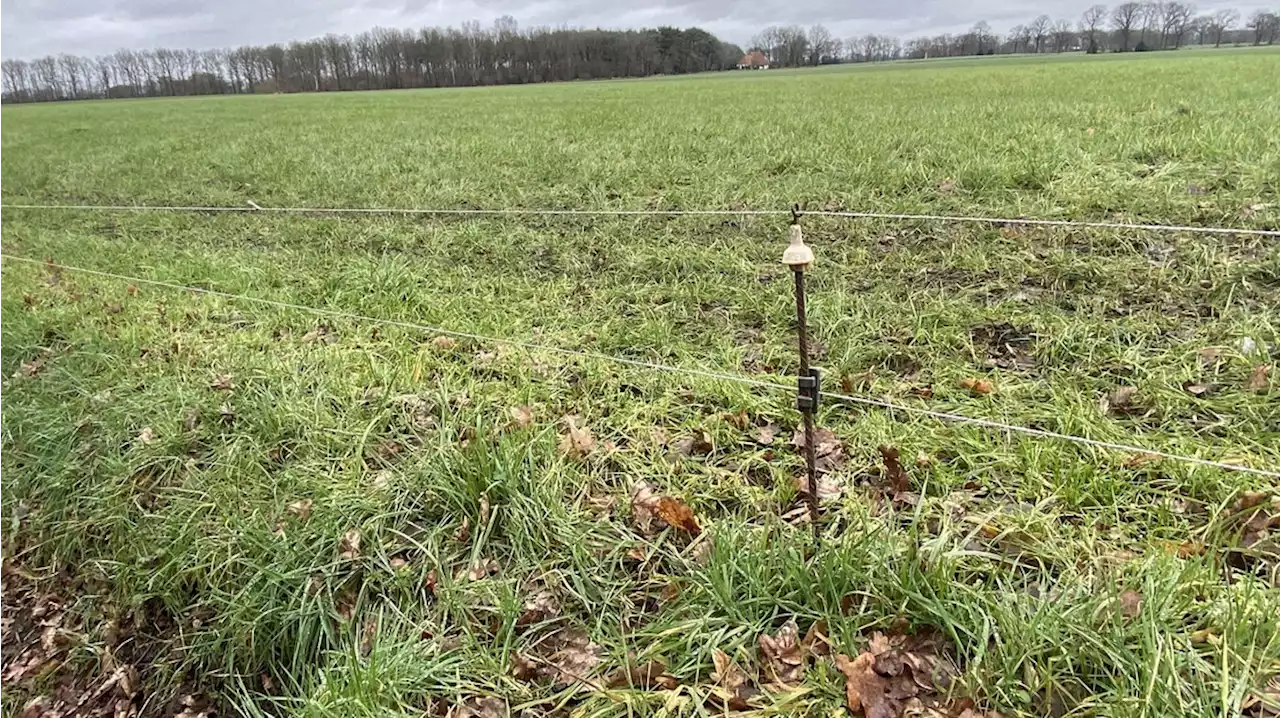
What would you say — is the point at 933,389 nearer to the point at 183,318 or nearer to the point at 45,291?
the point at 183,318

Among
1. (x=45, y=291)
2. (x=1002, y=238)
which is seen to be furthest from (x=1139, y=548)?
(x=45, y=291)

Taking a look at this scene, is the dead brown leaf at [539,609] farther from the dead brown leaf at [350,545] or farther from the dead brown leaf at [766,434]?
the dead brown leaf at [766,434]

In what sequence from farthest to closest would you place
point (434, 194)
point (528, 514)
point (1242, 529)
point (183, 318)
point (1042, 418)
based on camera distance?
1. point (434, 194)
2. point (183, 318)
3. point (1042, 418)
4. point (528, 514)
5. point (1242, 529)

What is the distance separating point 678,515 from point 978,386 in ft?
5.32

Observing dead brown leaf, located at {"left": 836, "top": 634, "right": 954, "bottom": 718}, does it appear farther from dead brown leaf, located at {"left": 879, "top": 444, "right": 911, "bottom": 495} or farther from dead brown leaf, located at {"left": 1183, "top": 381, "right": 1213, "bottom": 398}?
dead brown leaf, located at {"left": 1183, "top": 381, "right": 1213, "bottom": 398}

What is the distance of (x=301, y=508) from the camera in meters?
3.09

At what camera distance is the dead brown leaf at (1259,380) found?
3.16 metres

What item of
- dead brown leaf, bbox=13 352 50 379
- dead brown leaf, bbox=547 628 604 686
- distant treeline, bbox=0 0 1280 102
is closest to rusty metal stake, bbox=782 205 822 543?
dead brown leaf, bbox=547 628 604 686

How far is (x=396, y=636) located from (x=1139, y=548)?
7.85ft

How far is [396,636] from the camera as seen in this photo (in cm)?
253

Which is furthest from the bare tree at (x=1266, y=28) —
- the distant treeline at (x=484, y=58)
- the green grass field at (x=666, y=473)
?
the green grass field at (x=666, y=473)

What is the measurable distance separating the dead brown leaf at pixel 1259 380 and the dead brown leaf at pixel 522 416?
9.99 feet

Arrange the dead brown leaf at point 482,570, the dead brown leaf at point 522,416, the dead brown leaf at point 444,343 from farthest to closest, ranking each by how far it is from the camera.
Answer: the dead brown leaf at point 444,343
the dead brown leaf at point 522,416
the dead brown leaf at point 482,570

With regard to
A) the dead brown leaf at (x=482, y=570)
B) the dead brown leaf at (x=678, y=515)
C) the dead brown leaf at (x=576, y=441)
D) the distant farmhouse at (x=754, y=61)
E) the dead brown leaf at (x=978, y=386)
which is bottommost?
the dead brown leaf at (x=482, y=570)
